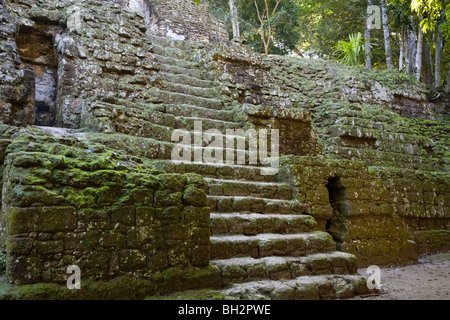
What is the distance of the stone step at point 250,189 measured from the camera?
4.44 metres

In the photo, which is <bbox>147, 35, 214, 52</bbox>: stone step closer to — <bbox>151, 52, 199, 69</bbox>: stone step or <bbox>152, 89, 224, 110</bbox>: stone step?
<bbox>151, 52, 199, 69</bbox>: stone step

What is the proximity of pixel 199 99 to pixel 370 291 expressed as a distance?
14.6ft

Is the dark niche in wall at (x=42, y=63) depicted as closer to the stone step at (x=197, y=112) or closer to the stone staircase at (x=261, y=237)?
the stone staircase at (x=261, y=237)

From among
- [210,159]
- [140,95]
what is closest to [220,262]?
[210,159]

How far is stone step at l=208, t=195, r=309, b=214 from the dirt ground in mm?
1355

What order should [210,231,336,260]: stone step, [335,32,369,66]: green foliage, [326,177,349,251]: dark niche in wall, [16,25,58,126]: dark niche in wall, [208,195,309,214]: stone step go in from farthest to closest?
[335,32,369,66]: green foliage → [16,25,58,126]: dark niche in wall → [326,177,349,251]: dark niche in wall → [208,195,309,214]: stone step → [210,231,336,260]: stone step

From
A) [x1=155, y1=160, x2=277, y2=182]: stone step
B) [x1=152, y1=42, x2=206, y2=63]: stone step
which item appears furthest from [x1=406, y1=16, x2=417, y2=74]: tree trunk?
[x1=155, y1=160, x2=277, y2=182]: stone step

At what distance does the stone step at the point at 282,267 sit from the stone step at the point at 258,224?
409 millimetres

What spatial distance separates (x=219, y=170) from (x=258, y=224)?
1118mm

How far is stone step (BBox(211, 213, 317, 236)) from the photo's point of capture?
12.6 ft

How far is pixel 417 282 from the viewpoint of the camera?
432 centimetres

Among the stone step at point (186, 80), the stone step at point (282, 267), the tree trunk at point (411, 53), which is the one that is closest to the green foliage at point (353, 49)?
the tree trunk at point (411, 53)

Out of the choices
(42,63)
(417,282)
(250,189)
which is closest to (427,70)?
(417,282)
